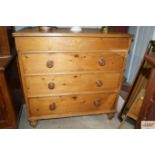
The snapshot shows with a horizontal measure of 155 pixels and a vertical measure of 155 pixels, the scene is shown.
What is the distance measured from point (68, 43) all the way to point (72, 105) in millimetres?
673

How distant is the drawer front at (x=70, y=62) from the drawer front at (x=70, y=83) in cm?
7

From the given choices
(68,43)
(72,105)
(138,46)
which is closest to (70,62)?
(68,43)

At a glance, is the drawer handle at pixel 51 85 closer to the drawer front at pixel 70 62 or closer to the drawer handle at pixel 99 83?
the drawer front at pixel 70 62

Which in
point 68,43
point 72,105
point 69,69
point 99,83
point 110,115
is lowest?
point 110,115

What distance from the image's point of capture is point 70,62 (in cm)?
133

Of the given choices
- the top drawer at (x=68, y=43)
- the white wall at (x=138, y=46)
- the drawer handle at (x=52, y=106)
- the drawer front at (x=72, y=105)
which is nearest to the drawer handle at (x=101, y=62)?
the top drawer at (x=68, y=43)

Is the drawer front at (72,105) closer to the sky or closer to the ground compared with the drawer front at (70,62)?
closer to the ground

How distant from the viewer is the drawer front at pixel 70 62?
1.27 m

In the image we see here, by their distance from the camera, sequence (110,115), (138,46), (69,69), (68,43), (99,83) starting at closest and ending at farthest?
1. (68,43)
2. (69,69)
3. (99,83)
4. (110,115)
5. (138,46)

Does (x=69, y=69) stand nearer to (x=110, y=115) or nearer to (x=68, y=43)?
(x=68, y=43)

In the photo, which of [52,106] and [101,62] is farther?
[52,106]
